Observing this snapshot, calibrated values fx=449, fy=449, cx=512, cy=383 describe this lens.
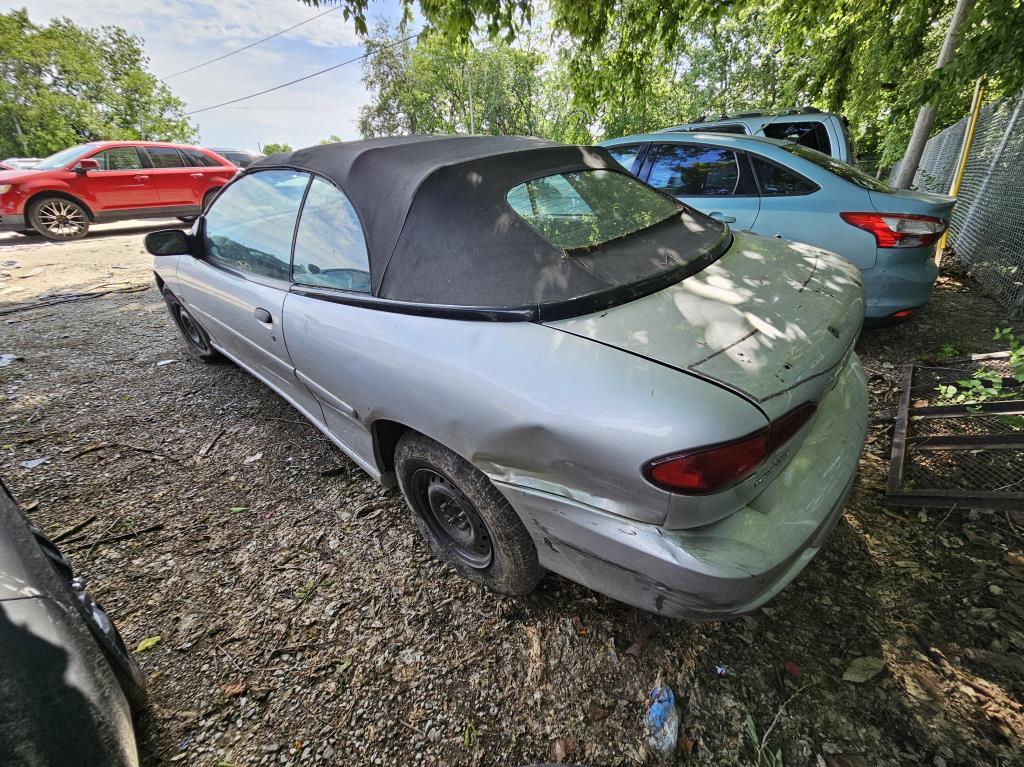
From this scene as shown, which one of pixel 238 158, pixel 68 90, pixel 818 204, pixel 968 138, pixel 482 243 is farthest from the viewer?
pixel 68 90

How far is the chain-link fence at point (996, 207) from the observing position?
4.47m

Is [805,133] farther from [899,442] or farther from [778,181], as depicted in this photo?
[899,442]

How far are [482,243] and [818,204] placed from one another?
10.3 ft

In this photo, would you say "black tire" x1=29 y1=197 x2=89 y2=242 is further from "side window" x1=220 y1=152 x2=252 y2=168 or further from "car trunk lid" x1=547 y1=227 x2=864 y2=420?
"car trunk lid" x1=547 y1=227 x2=864 y2=420

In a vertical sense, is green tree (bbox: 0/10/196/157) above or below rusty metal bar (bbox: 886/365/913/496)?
above

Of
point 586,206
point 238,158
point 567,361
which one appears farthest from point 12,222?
point 567,361

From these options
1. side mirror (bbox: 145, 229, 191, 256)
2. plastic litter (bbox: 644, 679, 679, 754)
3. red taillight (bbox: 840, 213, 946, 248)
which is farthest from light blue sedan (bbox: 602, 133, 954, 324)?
side mirror (bbox: 145, 229, 191, 256)

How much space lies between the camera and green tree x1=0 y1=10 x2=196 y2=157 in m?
22.9

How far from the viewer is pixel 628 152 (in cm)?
452

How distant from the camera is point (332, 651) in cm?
169

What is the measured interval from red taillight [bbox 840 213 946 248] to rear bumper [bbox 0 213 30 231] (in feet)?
41.6

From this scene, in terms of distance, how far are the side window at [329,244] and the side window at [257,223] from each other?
0.38 ft

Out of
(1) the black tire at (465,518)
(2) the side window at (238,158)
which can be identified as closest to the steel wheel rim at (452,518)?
(1) the black tire at (465,518)

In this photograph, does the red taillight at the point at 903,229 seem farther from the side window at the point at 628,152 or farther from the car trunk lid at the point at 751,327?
the side window at the point at 628,152
